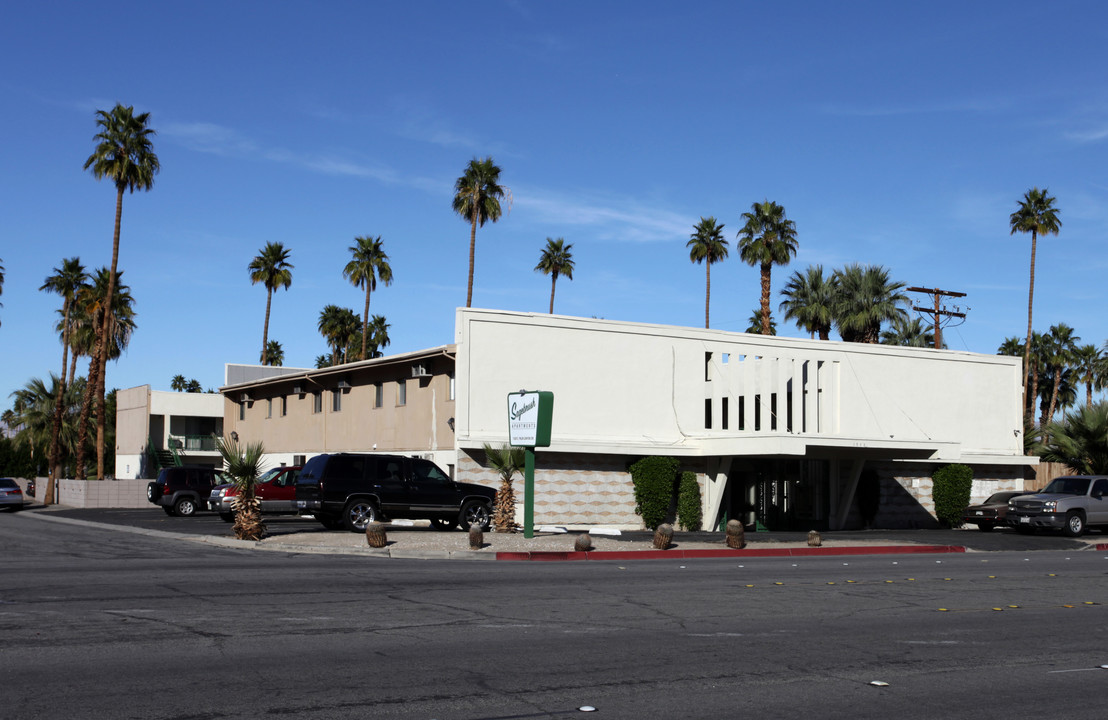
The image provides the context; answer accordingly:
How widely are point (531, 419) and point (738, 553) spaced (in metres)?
5.58

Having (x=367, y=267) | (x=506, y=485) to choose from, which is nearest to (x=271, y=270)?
(x=367, y=267)

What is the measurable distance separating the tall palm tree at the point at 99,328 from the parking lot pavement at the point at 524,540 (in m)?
16.1

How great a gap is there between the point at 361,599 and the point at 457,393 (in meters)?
16.4

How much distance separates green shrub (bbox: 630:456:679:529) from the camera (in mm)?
30625

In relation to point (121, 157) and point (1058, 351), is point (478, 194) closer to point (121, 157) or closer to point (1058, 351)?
point (121, 157)

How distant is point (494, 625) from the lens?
11078mm

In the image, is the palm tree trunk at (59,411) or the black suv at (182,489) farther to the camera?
the palm tree trunk at (59,411)

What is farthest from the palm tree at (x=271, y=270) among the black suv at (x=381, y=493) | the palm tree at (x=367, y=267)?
the black suv at (x=381, y=493)

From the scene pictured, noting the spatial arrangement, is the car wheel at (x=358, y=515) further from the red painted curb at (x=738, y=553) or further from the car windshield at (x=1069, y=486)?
the car windshield at (x=1069, y=486)

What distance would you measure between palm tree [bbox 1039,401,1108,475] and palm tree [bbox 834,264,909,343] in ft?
35.7

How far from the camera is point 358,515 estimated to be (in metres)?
25.6

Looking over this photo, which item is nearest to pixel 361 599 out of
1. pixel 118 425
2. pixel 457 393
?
pixel 457 393

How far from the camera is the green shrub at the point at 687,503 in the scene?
31.3 meters

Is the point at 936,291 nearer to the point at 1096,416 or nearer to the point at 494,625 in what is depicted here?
the point at 1096,416
